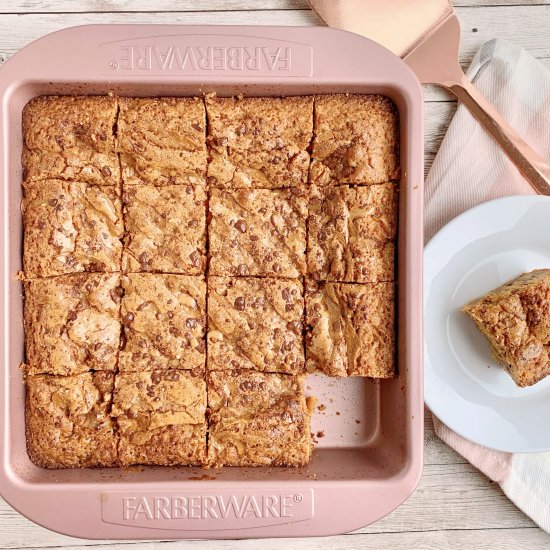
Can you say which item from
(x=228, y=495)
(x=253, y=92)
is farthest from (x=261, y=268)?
(x=228, y=495)

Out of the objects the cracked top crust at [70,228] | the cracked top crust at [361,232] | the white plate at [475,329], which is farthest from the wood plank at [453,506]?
the cracked top crust at [70,228]

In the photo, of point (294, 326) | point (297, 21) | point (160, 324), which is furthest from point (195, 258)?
point (297, 21)

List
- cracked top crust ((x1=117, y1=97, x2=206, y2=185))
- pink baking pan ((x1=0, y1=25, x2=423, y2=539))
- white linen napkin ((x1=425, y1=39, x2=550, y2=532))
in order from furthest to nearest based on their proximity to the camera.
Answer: white linen napkin ((x1=425, y1=39, x2=550, y2=532))
cracked top crust ((x1=117, y1=97, x2=206, y2=185))
pink baking pan ((x1=0, y1=25, x2=423, y2=539))

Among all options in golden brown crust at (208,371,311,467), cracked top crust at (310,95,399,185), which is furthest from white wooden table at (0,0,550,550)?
golden brown crust at (208,371,311,467)

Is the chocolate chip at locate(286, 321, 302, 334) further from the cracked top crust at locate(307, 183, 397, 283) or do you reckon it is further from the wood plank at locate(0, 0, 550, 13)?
the wood plank at locate(0, 0, 550, 13)

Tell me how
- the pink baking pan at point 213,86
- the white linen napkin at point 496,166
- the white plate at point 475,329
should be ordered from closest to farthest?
the pink baking pan at point 213,86 → the white plate at point 475,329 → the white linen napkin at point 496,166

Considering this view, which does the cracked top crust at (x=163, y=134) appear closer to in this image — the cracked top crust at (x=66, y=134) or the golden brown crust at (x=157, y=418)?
the cracked top crust at (x=66, y=134)
